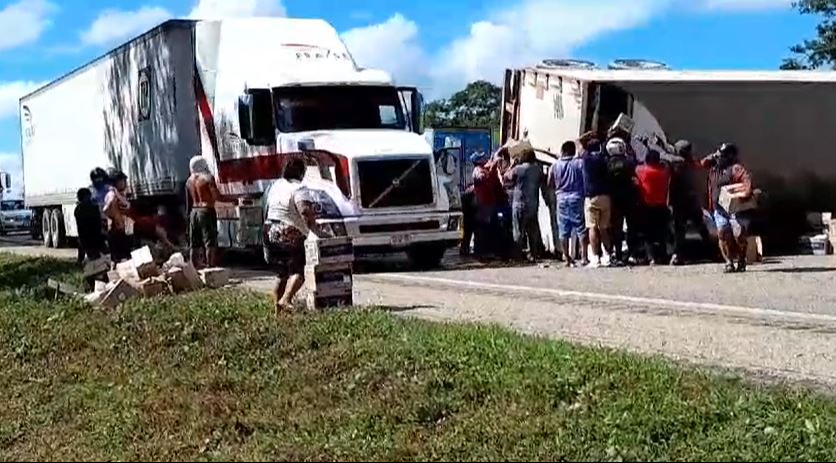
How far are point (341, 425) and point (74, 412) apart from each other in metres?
2.65

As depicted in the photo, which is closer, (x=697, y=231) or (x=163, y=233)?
(x=697, y=231)

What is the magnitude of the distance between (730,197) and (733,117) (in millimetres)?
5385

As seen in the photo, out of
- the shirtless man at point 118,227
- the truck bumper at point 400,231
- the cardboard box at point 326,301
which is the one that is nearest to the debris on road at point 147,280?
the shirtless man at point 118,227

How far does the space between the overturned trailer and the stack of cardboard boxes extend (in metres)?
8.08

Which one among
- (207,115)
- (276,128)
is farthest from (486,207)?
(207,115)

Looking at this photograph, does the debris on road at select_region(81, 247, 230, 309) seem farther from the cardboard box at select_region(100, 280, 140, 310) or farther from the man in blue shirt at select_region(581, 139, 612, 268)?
the man in blue shirt at select_region(581, 139, 612, 268)

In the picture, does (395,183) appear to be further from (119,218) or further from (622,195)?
(119,218)

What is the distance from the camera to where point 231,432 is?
7797mm

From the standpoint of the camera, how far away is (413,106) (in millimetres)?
20281

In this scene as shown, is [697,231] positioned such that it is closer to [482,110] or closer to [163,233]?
[163,233]

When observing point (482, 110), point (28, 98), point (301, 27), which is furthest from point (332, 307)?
point (482, 110)

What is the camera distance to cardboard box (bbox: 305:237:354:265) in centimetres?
1196

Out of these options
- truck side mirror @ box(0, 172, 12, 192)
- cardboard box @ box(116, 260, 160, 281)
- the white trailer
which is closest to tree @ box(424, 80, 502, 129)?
truck side mirror @ box(0, 172, 12, 192)

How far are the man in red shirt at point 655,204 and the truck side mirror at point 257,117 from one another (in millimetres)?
5474
